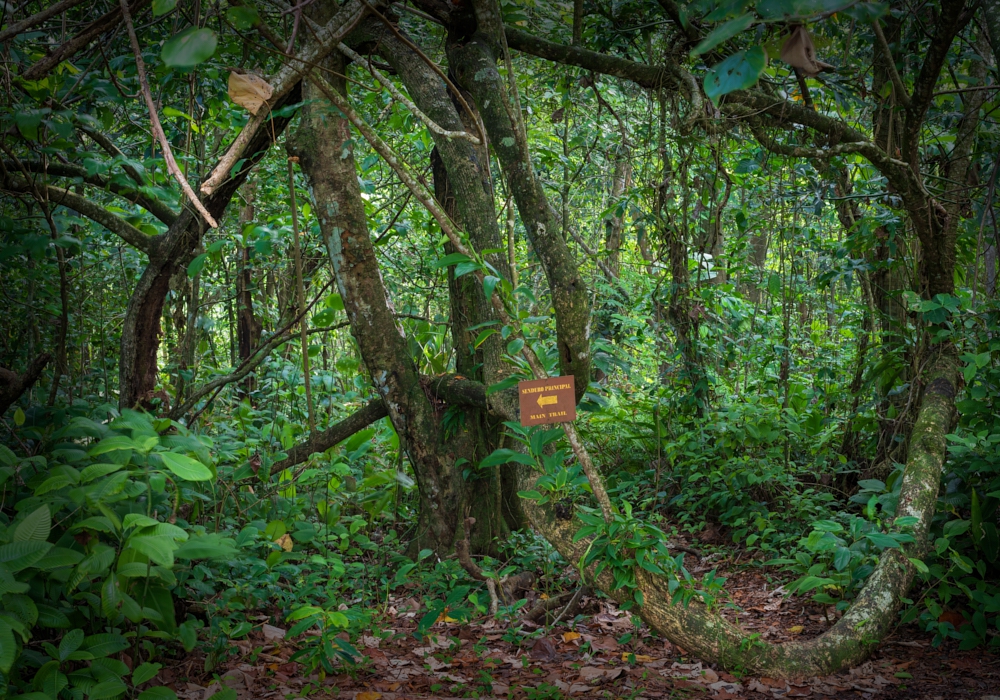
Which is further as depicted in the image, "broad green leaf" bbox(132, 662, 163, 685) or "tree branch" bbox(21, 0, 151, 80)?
"tree branch" bbox(21, 0, 151, 80)

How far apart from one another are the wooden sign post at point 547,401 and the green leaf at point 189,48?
1.64 metres

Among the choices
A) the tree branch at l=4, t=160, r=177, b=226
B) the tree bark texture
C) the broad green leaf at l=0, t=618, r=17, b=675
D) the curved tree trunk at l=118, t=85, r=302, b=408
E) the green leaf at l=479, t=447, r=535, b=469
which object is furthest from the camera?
the curved tree trunk at l=118, t=85, r=302, b=408

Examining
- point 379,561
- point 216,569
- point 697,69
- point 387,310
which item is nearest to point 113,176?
point 387,310

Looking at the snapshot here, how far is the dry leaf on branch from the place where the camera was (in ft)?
8.59

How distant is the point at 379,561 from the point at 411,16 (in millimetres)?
3901

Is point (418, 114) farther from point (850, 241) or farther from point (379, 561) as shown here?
point (850, 241)

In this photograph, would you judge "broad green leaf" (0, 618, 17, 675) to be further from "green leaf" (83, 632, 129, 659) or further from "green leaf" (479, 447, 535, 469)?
"green leaf" (479, 447, 535, 469)

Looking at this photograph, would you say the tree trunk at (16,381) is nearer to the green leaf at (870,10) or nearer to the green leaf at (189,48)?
the green leaf at (189,48)

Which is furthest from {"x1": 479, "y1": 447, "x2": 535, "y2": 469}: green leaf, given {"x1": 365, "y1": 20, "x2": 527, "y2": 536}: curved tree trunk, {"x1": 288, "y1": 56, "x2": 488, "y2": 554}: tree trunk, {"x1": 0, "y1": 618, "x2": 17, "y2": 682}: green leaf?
{"x1": 0, "y1": 618, "x2": 17, "y2": 682}: green leaf

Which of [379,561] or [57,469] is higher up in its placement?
[57,469]

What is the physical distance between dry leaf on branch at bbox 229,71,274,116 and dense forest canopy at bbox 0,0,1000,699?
0.02 meters

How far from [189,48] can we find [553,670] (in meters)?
2.65

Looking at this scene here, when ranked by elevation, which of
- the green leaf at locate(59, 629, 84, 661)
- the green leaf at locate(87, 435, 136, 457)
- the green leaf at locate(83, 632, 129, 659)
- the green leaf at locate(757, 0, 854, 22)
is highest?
the green leaf at locate(757, 0, 854, 22)

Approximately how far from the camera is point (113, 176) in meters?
3.55
